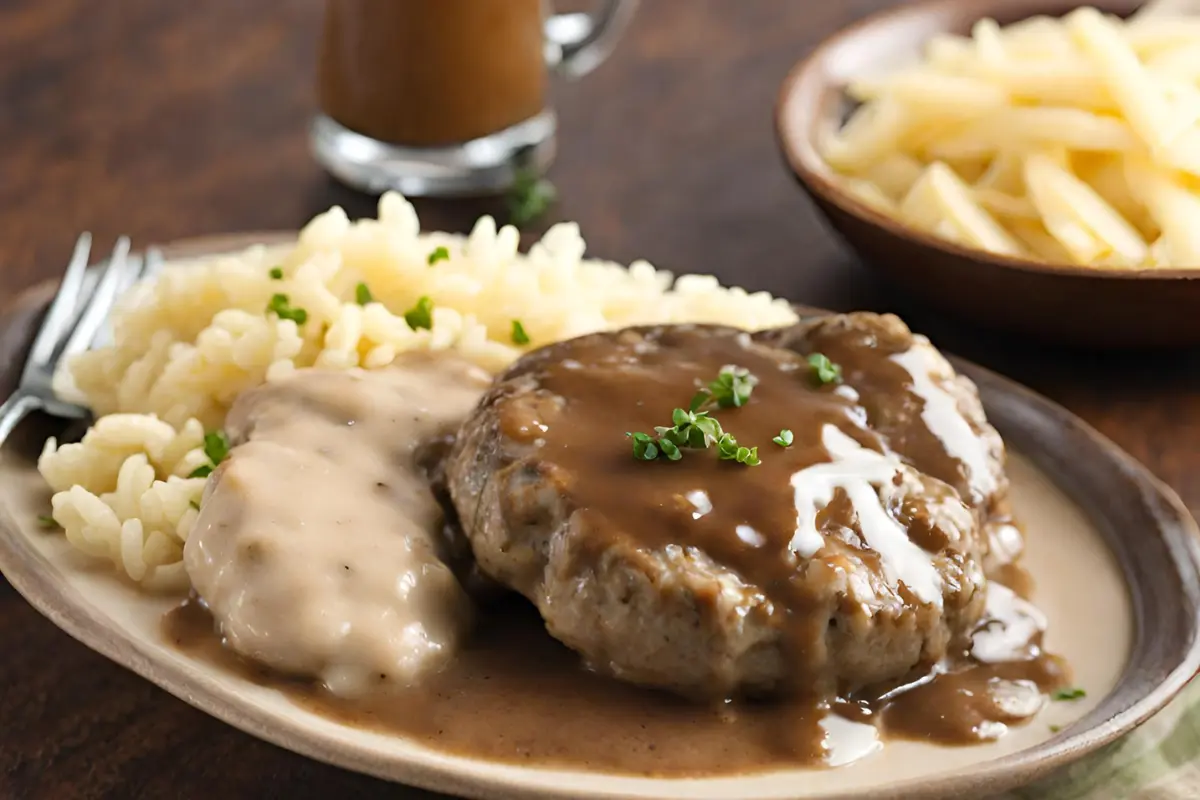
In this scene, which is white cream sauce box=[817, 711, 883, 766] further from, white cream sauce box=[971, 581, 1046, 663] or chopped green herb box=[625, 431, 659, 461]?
chopped green herb box=[625, 431, 659, 461]

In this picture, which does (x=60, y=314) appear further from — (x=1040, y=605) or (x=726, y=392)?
(x=1040, y=605)

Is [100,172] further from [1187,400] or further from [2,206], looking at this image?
[1187,400]

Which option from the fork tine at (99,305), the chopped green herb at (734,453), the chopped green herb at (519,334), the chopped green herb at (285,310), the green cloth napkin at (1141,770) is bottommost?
the green cloth napkin at (1141,770)

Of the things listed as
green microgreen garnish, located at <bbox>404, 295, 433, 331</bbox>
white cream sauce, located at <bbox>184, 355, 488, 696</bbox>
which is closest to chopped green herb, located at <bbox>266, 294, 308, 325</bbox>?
green microgreen garnish, located at <bbox>404, 295, 433, 331</bbox>

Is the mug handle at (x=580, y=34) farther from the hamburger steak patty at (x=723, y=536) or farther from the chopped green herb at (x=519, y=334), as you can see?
the hamburger steak patty at (x=723, y=536)

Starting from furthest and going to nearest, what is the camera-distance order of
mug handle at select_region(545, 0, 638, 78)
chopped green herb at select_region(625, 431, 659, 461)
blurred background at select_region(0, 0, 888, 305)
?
mug handle at select_region(545, 0, 638, 78)
blurred background at select_region(0, 0, 888, 305)
chopped green herb at select_region(625, 431, 659, 461)

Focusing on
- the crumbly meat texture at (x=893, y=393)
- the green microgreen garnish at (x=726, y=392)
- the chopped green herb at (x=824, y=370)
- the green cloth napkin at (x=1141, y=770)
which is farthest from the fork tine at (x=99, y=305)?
the green cloth napkin at (x=1141, y=770)
